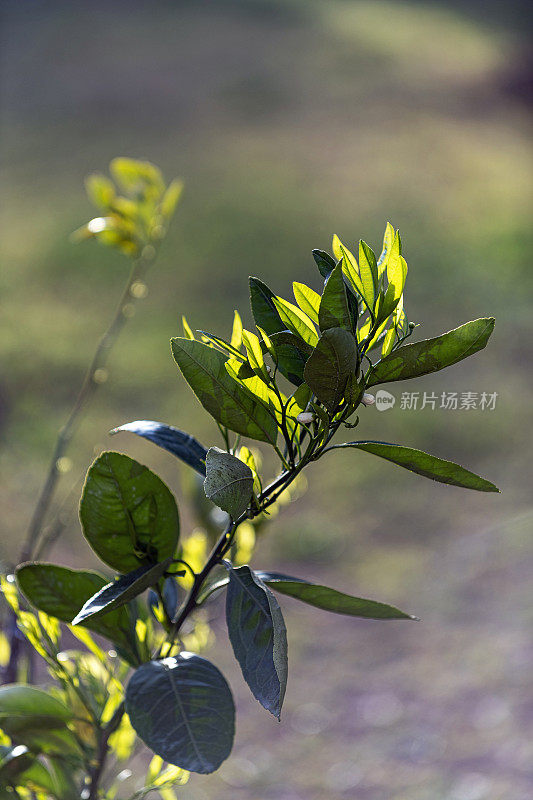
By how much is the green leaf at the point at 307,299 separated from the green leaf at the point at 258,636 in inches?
4.1

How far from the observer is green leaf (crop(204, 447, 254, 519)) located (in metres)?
0.26

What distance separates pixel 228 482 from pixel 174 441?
0.23ft

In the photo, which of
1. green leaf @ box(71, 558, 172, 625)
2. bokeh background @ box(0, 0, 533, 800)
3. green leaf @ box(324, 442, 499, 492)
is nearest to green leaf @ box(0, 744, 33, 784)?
green leaf @ box(71, 558, 172, 625)

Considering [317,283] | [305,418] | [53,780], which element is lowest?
[53,780]

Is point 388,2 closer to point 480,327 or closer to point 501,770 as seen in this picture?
point 501,770

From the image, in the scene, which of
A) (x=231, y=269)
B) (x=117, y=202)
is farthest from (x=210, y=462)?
(x=231, y=269)

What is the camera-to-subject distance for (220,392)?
30 cm

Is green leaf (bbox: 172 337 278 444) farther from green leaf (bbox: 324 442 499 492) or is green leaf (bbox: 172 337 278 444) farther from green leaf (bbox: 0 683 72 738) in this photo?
green leaf (bbox: 0 683 72 738)

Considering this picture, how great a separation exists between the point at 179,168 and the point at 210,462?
246 centimetres

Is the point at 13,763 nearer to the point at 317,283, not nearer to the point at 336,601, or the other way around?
the point at 336,601

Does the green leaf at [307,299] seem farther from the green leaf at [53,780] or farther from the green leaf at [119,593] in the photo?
the green leaf at [53,780]

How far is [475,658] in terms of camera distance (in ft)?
3.82

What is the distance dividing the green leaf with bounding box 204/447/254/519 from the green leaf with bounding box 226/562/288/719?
1.3 inches

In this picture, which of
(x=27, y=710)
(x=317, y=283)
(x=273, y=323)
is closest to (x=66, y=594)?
(x=27, y=710)
